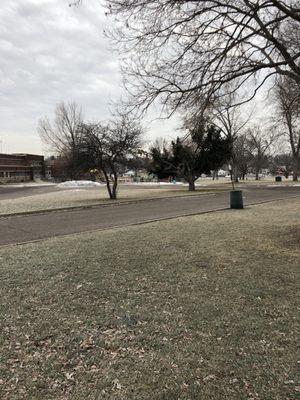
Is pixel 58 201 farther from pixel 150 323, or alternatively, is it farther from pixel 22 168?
pixel 22 168

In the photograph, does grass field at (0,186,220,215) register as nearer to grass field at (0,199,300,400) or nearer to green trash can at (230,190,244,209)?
green trash can at (230,190,244,209)

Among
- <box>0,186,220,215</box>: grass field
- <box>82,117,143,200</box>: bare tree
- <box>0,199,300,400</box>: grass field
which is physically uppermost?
<box>82,117,143,200</box>: bare tree

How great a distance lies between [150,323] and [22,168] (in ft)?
292

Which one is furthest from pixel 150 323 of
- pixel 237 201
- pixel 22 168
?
pixel 22 168

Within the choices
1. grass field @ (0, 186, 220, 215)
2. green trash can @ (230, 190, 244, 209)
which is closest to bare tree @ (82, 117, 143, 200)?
grass field @ (0, 186, 220, 215)

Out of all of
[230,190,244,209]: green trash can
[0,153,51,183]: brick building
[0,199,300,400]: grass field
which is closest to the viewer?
[0,199,300,400]: grass field

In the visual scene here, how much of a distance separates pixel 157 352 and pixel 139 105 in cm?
542

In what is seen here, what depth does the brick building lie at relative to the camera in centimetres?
8199

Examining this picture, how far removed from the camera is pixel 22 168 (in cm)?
8744

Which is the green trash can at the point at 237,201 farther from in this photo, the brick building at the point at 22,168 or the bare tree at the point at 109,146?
the brick building at the point at 22,168

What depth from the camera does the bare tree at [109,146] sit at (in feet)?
73.3

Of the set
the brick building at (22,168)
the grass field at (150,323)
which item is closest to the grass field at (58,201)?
the grass field at (150,323)

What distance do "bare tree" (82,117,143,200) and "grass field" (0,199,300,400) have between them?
1539 centimetres

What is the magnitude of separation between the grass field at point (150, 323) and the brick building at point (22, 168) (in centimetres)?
7625
